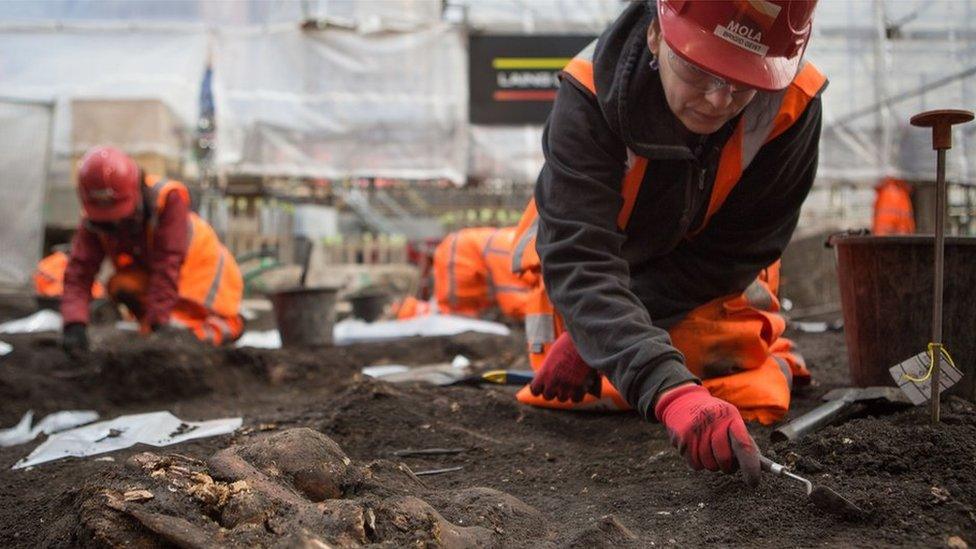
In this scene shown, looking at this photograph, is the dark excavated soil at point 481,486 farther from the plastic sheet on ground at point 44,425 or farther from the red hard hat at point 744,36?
the red hard hat at point 744,36

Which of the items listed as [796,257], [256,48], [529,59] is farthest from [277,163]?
[796,257]

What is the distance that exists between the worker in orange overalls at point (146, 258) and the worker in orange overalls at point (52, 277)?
257 cm

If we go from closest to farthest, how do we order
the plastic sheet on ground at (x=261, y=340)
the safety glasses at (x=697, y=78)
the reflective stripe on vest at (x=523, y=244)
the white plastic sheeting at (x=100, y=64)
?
the safety glasses at (x=697, y=78) → the reflective stripe on vest at (x=523, y=244) → the plastic sheet on ground at (x=261, y=340) → the white plastic sheeting at (x=100, y=64)

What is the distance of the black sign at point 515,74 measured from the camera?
29.0ft

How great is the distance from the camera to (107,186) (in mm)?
5172

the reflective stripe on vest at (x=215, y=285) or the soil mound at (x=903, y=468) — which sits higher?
the reflective stripe on vest at (x=215, y=285)

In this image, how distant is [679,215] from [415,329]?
4.16 meters

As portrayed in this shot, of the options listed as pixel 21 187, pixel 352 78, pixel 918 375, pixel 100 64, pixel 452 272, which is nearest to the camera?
pixel 918 375

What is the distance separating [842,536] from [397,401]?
1.66 meters

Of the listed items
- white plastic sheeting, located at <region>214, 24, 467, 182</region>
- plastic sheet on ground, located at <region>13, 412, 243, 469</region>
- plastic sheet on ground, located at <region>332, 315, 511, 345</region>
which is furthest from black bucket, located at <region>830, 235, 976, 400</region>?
white plastic sheeting, located at <region>214, 24, 467, 182</region>

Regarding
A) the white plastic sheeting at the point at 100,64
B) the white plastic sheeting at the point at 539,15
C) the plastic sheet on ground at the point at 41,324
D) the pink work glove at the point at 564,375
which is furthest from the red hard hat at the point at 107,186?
the white plastic sheeting at the point at 539,15

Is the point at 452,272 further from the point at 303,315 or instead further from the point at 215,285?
the point at 215,285

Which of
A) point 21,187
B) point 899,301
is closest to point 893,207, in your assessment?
point 899,301

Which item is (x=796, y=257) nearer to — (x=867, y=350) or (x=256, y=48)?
(x=867, y=350)
